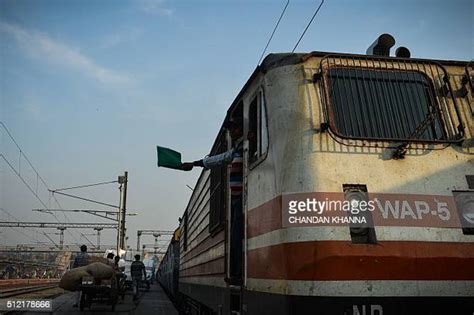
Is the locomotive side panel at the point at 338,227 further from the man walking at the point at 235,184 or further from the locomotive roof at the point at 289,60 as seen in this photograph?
the man walking at the point at 235,184

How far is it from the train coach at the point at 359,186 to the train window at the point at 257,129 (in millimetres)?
18

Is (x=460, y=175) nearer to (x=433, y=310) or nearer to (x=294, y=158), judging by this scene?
(x=433, y=310)

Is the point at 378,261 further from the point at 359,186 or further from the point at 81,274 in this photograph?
the point at 81,274

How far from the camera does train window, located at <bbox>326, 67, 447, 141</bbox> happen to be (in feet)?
12.5

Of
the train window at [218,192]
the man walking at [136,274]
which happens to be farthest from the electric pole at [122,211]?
the train window at [218,192]

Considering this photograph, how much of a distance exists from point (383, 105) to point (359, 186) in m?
0.96

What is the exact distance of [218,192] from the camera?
6.30m

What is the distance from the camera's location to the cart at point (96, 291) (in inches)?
418

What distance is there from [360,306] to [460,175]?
131 cm

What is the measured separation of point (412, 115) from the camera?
13.1 ft

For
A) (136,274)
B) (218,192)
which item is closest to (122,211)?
(136,274)

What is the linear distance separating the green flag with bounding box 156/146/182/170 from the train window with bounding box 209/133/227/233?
58 centimetres

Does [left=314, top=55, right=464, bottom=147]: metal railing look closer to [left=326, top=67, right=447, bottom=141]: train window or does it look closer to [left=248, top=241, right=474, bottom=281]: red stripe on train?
[left=326, top=67, right=447, bottom=141]: train window

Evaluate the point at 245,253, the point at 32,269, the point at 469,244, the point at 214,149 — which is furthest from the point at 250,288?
the point at 32,269
